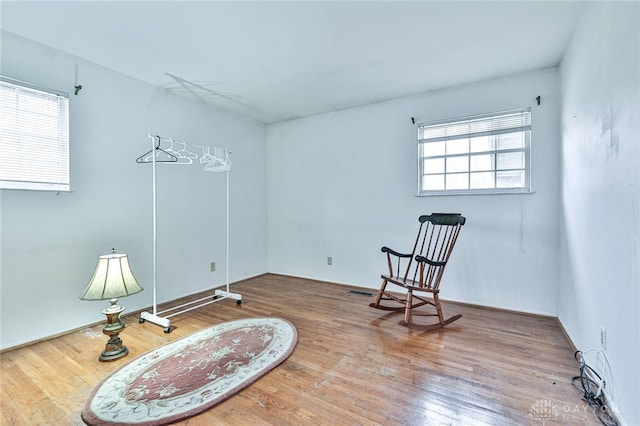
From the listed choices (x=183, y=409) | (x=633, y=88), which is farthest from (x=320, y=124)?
(x=183, y=409)

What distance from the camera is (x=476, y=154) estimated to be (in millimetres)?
3188

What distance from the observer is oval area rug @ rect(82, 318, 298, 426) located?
150cm

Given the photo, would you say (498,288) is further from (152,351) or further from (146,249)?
(146,249)

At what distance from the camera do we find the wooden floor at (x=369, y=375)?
1.48m

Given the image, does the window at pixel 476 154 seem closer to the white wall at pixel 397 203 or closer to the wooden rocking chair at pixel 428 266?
the white wall at pixel 397 203

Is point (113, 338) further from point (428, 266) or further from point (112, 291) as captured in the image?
point (428, 266)

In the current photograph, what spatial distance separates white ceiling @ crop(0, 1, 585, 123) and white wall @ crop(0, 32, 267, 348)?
0.81ft

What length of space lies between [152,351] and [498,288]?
132 inches

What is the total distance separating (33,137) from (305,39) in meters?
2.38

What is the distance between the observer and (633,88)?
126 centimetres

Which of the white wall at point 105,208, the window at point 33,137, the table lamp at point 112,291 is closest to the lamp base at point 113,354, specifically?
the table lamp at point 112,291

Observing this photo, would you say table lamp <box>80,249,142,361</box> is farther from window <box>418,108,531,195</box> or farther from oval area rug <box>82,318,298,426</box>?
window <box>418,108,531,195</box>

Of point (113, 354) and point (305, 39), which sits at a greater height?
point (305, 39)

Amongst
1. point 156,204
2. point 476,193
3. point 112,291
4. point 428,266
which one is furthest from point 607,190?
point 156,204
